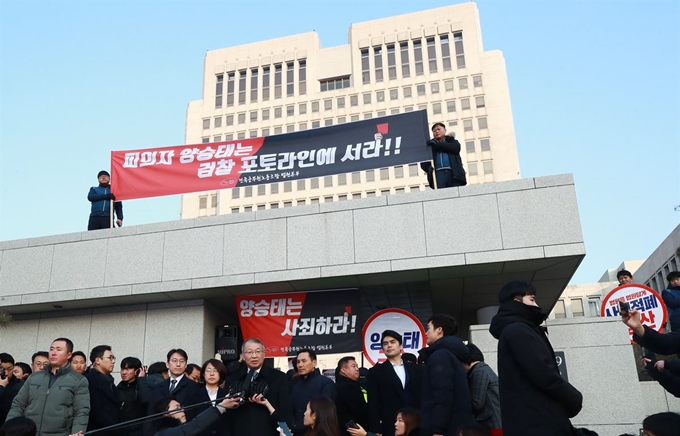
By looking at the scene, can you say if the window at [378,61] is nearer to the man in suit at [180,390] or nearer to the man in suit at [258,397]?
the man in suit at [180,390]

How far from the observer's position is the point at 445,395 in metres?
4.95

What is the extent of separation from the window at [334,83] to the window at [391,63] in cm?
522

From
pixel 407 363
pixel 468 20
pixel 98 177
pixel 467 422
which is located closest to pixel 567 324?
pixel 407 363

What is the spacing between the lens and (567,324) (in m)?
8.61

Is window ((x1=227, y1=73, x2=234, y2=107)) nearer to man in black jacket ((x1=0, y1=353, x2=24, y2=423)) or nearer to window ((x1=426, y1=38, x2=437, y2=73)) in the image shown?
window ((x1=426, y1=38, x2=437, y2=73))

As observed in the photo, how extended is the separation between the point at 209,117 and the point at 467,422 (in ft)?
233

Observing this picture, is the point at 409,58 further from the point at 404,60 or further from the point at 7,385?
the point at 7,385

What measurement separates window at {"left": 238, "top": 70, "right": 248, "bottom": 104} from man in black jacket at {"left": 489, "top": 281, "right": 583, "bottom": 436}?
71.4 metres

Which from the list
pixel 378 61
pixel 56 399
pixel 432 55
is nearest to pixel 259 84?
pixel 378 61

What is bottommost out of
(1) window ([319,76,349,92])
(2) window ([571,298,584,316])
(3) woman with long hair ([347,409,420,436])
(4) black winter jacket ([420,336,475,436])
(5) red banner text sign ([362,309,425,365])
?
(3) woman with long hair ([347,409,420,436])

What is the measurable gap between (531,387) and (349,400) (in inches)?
119

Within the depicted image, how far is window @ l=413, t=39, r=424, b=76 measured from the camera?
69.2 metres

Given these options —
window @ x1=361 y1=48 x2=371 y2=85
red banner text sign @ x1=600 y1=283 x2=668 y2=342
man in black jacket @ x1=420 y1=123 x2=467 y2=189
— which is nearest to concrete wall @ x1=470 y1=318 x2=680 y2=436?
red banner text sign @ x1=600 y1=283 x2=668 y2=342

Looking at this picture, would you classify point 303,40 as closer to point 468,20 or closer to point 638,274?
point 468,20
